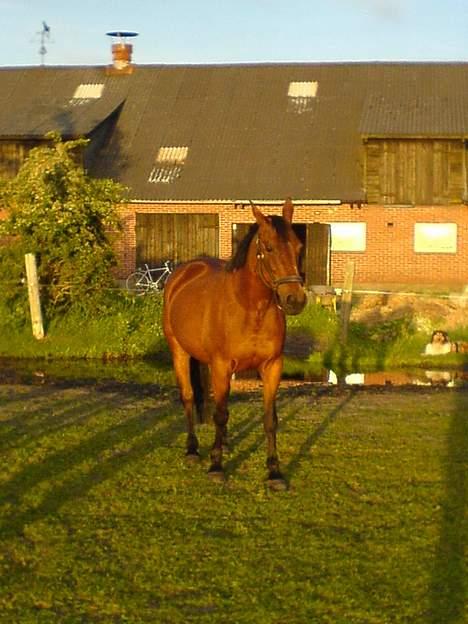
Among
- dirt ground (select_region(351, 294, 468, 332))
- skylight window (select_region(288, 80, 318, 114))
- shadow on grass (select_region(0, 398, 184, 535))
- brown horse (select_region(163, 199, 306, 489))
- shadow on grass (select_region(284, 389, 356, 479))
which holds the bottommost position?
shadow on grass (select_region(284, 389, 356, 479))

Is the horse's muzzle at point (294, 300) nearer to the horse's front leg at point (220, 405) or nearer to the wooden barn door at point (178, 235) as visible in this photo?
the horse's front leg at point (220, 405)

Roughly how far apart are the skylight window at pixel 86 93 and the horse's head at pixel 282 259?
30.4m

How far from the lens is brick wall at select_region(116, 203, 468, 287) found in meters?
32.9

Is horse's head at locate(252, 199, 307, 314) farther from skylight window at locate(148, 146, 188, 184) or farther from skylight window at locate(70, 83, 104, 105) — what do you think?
skylight window at locate(70, 83, 104, 105)

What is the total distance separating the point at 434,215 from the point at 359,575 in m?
27.6

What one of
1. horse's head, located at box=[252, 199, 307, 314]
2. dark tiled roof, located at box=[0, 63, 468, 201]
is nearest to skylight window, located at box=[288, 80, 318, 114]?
dark tiled roof, located at box=[0, 63, 468, 201]

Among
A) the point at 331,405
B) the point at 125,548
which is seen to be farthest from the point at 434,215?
the point at 125,548

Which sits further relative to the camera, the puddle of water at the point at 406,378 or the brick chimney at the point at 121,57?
the brick chimney at the point at 121,57

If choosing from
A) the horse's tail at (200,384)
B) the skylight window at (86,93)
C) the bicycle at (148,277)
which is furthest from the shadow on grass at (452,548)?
the skylight window at (86,93)

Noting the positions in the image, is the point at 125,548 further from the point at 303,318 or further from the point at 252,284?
the point at 303,318

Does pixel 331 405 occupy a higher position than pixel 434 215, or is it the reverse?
pixel 434 215

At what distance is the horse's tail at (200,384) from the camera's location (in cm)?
1030

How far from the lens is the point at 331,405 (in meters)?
12.6

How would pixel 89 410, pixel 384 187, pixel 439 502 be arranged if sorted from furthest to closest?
pixel 384 187
pixel 89 410
pixel 439 502
